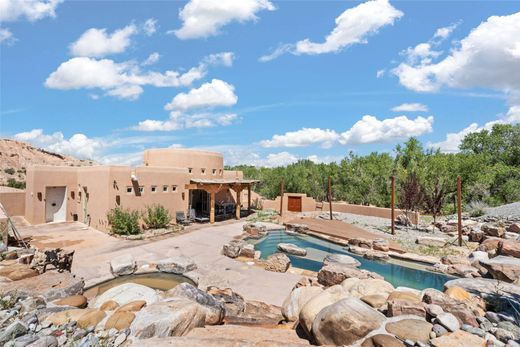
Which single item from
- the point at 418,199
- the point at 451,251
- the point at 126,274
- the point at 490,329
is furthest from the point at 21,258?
the point at 418,199

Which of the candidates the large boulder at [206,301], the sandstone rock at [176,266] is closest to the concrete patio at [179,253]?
the sandstone rock at [176,266]

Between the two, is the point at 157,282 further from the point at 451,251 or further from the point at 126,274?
the point at 451,251

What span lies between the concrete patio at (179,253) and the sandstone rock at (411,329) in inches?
154

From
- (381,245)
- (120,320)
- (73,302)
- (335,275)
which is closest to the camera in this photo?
(120,320)

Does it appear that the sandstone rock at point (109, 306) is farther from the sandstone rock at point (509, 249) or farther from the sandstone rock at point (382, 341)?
the sandstone rock at point (509, 249)

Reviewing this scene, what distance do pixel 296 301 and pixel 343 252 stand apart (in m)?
8.07

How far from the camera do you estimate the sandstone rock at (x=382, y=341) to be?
404 centimetres

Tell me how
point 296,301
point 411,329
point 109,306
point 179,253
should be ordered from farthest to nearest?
1. point 179,253
2. point 296,301
3. point 109,306
4. point 411,329

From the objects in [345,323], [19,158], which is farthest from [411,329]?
[19,158]

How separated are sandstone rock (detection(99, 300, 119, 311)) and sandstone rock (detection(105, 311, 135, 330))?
69cm

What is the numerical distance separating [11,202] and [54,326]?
67.3 ft

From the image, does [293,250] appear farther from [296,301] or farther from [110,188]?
[110,188]

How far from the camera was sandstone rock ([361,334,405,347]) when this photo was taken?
13.2 feet

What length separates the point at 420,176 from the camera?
86.2ft
